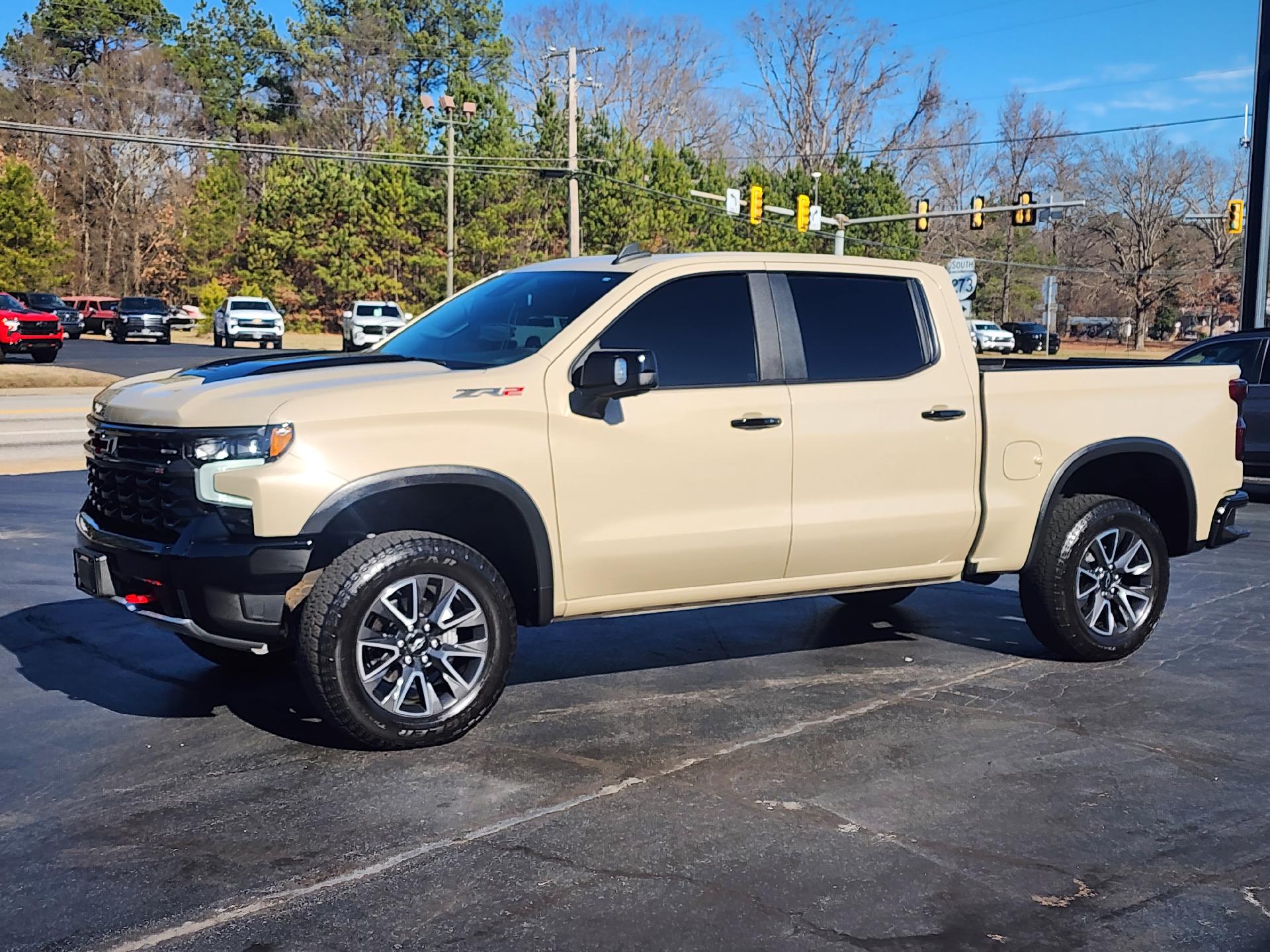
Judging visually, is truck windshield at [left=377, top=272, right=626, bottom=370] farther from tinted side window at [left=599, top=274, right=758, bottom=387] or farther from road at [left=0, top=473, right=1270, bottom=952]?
road at [left=0, top=473, right=1270, bottom=952]

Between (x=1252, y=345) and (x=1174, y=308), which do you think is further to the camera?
(x=1174, y=308)

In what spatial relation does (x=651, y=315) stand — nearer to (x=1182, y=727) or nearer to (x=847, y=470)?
(x=847, y=470)

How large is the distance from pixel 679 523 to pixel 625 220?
52.5 meters

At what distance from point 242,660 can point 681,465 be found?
2.37 metres

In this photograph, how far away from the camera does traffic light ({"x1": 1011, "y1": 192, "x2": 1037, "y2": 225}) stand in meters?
39.7

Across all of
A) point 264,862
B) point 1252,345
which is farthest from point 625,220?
point 264,862

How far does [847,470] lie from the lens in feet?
20.3

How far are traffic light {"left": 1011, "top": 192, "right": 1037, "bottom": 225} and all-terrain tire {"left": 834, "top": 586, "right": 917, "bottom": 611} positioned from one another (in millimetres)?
33229

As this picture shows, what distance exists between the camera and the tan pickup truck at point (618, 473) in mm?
5125

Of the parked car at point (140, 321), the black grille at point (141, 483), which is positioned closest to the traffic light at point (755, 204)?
the parked car at point (140, 321)

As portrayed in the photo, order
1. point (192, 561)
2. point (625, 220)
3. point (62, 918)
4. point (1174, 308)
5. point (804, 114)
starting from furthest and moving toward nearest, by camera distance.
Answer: point (1174, 308) < point (804, 114) < point (625, 220) < point (192, 561) < point (62, 918)

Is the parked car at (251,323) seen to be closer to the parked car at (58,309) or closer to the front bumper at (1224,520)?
the parked car at (58,309)

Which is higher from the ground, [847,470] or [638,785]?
[847,470]

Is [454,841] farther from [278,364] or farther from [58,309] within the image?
[58,309]
